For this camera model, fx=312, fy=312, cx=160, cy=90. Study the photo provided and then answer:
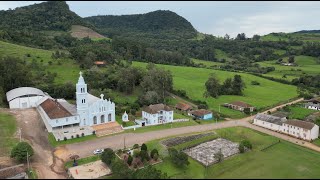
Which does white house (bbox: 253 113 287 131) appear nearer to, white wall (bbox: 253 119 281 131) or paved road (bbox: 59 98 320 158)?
white wall (bbox: 253 119 281 131)

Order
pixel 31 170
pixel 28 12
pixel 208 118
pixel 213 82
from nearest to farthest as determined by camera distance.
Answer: pixel 31 170 < pixel 208 118 < pixel 213 82 < pixel 28 12

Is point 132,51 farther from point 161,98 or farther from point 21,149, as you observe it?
point 21,149

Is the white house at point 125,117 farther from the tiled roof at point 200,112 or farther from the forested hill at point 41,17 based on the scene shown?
the forested hill at point 41,17

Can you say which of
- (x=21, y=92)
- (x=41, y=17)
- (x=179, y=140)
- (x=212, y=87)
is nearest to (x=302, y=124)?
(x=179, y=140)

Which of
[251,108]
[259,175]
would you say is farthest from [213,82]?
[259,175]

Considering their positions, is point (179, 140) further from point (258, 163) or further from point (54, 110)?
point (258, 163)

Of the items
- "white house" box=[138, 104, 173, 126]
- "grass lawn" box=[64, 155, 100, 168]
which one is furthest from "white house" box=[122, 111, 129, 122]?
"grass lawn" box=[64, 155, 100, 168]

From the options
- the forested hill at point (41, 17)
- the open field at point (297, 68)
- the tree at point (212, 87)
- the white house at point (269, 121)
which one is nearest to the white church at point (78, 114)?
the white house at point (269, 121)
